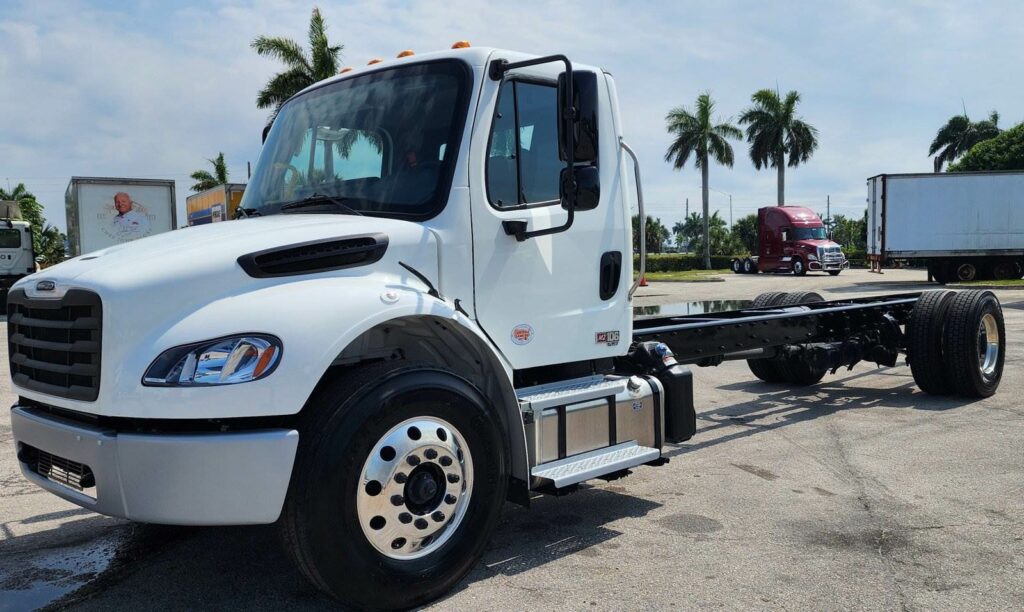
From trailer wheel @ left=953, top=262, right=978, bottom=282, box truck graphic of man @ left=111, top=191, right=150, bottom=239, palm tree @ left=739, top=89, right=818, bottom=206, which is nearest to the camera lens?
box truck graphic of man @ left=111, top=191, right=150, bottom=239

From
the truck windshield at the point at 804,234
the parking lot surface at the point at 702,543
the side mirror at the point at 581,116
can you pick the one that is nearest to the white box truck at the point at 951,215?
the truck windshield at the point at 804,234

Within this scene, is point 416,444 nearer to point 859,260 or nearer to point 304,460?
point 304,460

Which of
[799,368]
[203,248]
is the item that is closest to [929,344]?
[799,368]

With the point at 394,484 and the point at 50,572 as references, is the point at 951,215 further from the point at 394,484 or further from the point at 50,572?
the point at 50,572

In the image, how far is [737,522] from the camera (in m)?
4.83

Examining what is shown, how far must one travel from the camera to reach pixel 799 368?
940 cm

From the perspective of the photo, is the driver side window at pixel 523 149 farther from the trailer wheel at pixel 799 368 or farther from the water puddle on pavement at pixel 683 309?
the trailer wheel at pixel 799 368

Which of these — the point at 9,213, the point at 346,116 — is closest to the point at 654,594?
the point at 346,116

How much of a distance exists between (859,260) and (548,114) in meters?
61.2

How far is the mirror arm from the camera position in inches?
154

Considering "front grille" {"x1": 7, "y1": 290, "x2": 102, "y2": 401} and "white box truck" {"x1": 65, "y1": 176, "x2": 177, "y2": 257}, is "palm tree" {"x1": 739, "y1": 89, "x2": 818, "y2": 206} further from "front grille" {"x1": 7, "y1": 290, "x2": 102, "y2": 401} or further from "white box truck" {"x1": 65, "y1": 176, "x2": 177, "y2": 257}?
"front grille" {"x1": 7, "y1": 290, "x2": 102, "y2": 401}

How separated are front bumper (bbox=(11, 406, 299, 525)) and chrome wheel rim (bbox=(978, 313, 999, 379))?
25.2ft

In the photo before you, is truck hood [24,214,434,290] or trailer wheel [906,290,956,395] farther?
trailer wheel [906,290,956,395]

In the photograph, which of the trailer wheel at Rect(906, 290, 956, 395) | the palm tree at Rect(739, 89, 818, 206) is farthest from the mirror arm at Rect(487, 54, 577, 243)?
the palm tree at Rect(739, 89, 818, 206)
